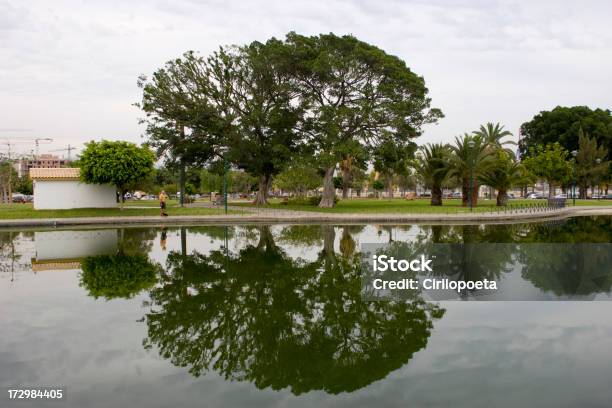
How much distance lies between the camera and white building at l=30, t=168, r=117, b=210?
35.6 m

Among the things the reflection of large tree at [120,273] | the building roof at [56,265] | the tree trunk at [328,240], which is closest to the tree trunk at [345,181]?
the tree trunk at [328,240]

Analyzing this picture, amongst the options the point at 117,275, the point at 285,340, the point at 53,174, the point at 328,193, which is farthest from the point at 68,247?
the point at 328,193

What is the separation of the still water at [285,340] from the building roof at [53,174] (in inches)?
958

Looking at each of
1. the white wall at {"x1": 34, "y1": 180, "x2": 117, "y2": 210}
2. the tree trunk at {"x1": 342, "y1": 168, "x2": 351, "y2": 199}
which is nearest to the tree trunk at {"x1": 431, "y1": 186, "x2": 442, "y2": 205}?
the tree trunk at {"x1": 342, "y1": 168, "x2": 351, "y2": 199}

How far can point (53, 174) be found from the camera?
35938 mm

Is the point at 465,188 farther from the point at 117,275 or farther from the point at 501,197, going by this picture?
the point at 117,275

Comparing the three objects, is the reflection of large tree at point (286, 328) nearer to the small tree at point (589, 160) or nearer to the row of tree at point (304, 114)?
the row of tree at point (304, 114)

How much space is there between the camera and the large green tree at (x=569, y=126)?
73.2 m

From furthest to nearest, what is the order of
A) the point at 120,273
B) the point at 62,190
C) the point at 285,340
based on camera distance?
the point at 62,190 < the point at 120,273 < the point at 285,340

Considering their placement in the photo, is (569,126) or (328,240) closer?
(328,240)

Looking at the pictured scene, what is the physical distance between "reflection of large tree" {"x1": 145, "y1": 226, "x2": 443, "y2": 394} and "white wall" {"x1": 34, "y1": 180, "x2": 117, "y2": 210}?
27208 mm

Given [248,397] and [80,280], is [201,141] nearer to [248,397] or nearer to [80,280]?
[80,280]

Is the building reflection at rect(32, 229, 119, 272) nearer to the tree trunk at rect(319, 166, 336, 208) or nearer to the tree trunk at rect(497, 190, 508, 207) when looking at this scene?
A: the tree trunk at rect(319, 166, 336, 208)

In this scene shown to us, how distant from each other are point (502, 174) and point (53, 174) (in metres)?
39.3
